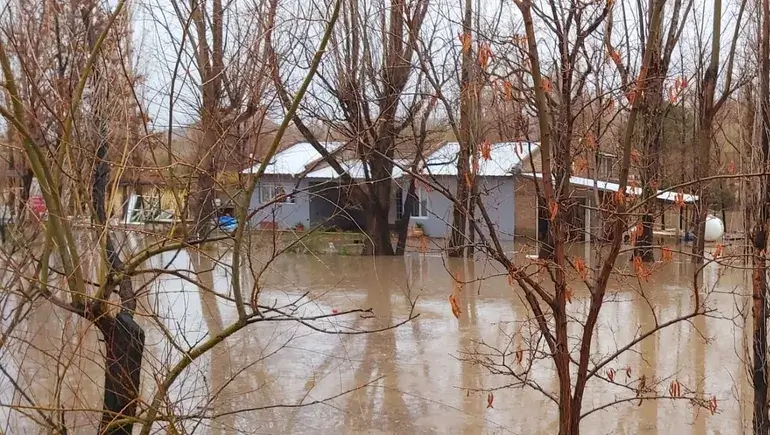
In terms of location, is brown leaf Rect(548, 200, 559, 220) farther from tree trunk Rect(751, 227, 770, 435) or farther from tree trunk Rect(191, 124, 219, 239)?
tree trunk Rect(751, 227, 770, 435)

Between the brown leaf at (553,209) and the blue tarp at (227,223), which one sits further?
the blue tarp at (227,223)

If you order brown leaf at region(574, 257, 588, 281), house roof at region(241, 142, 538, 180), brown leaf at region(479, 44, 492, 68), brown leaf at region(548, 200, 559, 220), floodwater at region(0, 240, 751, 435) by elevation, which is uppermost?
house roof at region(241, 142, 538, 180)

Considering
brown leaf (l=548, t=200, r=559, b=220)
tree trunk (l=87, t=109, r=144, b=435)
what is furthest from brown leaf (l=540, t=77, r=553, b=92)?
tree trunk (l=87, t=109, r=144, b=435)

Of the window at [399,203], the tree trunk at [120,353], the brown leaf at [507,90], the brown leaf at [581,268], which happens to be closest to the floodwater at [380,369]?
the tree trunk at [120,353]

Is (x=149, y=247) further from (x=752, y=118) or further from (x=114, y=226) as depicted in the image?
(x=752, y=118)

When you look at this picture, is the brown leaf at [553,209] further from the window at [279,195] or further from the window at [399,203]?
the window at [399,203]

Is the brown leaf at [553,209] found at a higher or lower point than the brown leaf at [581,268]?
higher

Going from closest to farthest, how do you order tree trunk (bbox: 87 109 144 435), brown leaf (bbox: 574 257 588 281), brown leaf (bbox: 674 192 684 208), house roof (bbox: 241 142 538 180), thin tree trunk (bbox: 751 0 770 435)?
tree trunk (bbox: 87 109 144 435) → brown leaf (bbox: 574 257 588 281) → brown leaf (bbox: 674 192 684 208) → thin tree trunk (bbox: 751 0 770 435) → house roof (bbox: 241 142 538 180)

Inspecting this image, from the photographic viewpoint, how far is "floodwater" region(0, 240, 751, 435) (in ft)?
11.0

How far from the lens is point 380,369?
27.0 feet

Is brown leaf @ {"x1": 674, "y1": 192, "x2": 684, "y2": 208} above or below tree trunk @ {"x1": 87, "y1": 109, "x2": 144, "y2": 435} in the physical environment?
above

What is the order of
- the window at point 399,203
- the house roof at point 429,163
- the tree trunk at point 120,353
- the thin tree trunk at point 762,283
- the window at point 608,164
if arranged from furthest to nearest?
the window at point 399,203
the house roof at point 429,163
the thin tree trunk at point 762,283
the window at point 608,164
the tree trunk at point 120,353

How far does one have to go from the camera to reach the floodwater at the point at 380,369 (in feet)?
11.0

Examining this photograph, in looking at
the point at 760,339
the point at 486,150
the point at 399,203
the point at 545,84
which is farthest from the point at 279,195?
the point at 399,203
